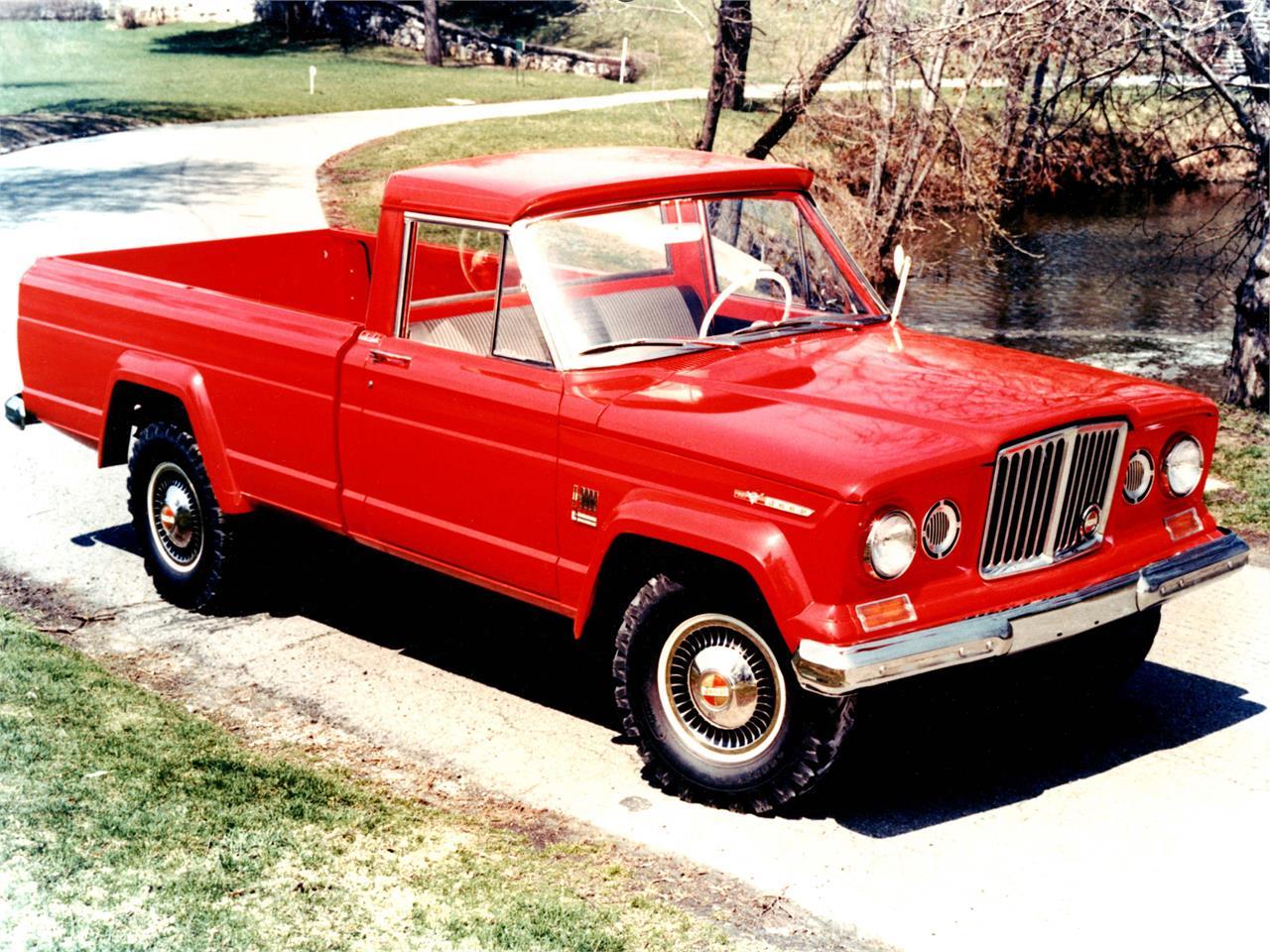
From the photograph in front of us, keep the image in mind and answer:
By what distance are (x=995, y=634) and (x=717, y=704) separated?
96 cm

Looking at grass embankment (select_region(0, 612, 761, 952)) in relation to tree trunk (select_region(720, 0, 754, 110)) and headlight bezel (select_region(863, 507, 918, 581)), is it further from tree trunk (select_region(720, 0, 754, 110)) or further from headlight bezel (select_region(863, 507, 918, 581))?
tree trunk (select_region(720, 0, 754, 110))

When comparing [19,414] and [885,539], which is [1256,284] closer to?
[885,539]

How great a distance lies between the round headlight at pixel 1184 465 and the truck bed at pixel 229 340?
10.6 feet

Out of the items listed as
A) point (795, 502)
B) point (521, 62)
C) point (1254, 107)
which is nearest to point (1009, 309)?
point (1254, 107)

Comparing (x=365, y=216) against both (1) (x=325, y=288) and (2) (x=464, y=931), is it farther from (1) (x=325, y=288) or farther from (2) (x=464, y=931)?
(2) (x=464, y=931)

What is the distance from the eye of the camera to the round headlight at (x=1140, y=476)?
18.0ft

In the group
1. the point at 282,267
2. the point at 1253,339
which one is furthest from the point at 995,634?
the point at 1253,339

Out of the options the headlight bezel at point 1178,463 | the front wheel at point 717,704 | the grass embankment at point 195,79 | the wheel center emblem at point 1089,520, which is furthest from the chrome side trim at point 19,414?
the grass embankment at point 195,79

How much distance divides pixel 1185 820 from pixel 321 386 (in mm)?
3644

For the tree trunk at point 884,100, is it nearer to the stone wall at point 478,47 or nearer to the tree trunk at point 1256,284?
the tree trunk at point 1256,284

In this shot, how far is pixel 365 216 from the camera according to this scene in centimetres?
1917

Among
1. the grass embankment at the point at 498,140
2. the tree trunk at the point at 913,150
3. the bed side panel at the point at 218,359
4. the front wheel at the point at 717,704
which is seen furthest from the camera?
the grass embankment at the point at 498,140

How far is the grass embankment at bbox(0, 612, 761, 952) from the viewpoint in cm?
427

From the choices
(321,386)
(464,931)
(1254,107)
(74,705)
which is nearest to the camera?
(464,931)
